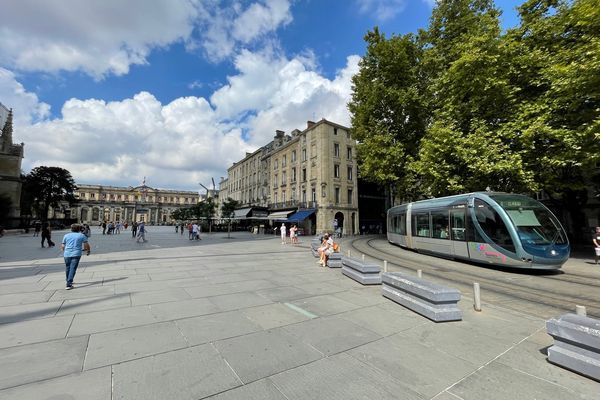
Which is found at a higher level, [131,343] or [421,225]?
[421,225]

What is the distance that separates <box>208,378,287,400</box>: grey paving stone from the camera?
2.73 m

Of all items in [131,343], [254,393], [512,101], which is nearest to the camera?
[254,393]

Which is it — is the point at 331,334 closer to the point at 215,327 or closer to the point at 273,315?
the point at 273,315

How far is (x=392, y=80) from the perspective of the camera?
70.3 ft

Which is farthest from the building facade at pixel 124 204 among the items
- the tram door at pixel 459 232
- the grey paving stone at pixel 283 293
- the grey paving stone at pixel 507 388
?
the grey paving stone at pixel 507 388

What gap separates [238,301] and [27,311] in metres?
3.77

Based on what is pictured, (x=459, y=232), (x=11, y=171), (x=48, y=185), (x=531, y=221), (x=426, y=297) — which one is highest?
(x=11, y=171)

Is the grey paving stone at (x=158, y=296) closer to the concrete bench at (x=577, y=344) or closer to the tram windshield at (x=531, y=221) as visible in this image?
the concrete bench at (x=577, y=344)

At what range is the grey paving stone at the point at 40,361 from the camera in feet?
9.98

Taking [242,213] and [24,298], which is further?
[242,213]

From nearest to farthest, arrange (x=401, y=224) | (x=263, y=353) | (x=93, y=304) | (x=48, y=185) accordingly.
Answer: (x=263, y=353), (x=93, y=304), (x=401, y=224), (x=48, y=185)

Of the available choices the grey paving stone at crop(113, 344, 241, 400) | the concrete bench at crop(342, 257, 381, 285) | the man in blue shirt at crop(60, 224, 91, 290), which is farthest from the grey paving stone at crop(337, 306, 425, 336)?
the man in blue shirt at crop(60, 224, 91, 290)

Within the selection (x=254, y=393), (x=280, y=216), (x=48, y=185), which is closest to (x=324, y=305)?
(x=254, y=393)

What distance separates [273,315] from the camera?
17.1 ft
